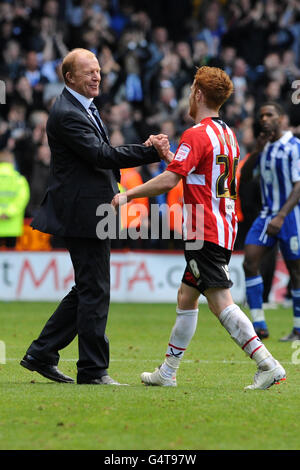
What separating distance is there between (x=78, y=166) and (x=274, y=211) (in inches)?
158

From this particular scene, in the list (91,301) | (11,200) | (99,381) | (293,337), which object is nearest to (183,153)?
(91,301)

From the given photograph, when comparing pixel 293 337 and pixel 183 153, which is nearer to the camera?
pixel 183 153

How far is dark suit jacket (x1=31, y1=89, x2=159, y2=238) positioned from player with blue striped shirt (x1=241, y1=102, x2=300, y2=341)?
3723 mm

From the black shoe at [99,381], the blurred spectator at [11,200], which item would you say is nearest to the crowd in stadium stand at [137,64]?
the blurred spectator at [11,200]

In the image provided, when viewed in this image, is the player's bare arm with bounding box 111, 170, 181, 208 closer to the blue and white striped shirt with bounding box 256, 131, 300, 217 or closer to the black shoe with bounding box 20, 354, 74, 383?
the black shoe with bounding box 20, 354, 74, 383

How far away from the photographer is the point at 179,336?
7.11 m

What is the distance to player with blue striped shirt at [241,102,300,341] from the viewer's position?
34.9 feet

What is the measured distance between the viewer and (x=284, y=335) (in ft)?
37.1

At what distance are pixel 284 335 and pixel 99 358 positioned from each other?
4607mm

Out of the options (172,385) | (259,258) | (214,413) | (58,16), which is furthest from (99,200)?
(58,16)

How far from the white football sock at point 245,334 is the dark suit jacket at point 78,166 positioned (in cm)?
110

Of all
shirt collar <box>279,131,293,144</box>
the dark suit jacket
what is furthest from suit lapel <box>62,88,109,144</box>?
shirt collar <box>279,131,293,144</box>

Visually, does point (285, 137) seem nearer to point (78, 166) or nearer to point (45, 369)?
point (78, 166)
